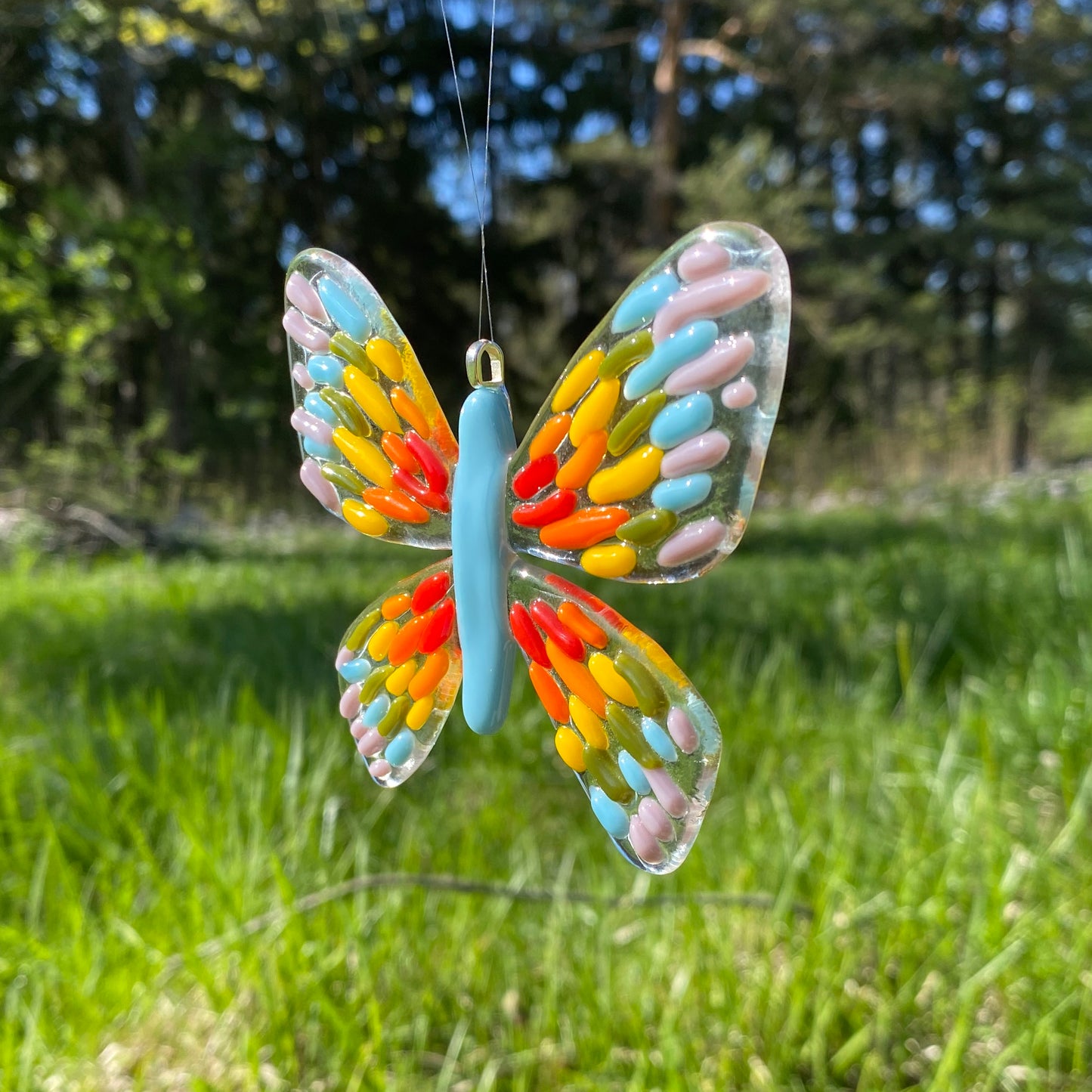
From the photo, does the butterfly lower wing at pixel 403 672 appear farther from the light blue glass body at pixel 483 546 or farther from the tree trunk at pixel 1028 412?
the tree trunk at pixel 1028 412

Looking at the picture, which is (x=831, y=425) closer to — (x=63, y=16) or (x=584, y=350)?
(x=63, y=16)

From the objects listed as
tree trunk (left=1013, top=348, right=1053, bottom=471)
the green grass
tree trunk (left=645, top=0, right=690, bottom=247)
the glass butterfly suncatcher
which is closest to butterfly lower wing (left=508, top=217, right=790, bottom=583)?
the glass butterfly suncatcher

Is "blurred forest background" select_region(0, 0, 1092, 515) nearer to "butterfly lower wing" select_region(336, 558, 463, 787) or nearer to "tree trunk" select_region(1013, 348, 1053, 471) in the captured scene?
"tree trunk" select_region(1013, 348, 1053, 471)

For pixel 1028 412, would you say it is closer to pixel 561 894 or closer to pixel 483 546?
pixel 561 894

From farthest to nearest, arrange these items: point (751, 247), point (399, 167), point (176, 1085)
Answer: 1. point (399, 167)
2. point (176, 1085)
3. point (751, 247)

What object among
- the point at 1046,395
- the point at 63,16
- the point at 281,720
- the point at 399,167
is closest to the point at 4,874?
the point at 281,720
